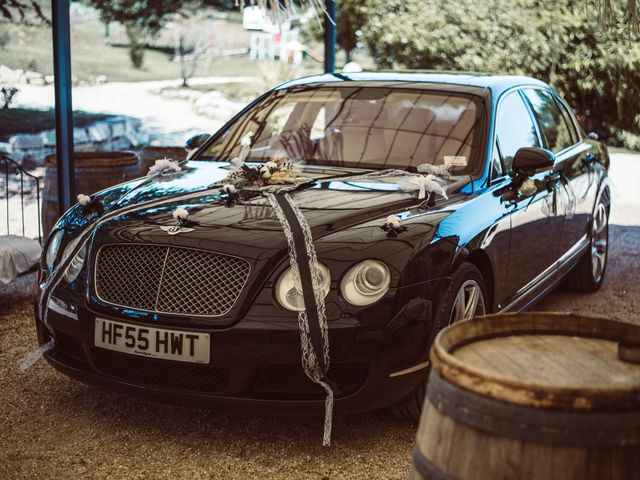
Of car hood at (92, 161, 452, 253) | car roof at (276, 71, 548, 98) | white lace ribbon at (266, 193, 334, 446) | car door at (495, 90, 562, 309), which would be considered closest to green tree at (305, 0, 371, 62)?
car roof at (276, 71, 548, 98)

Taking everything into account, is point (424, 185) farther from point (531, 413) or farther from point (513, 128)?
point (531, 413)

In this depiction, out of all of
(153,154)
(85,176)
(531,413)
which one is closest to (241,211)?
(531,413)

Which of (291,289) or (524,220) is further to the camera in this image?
(524,220)

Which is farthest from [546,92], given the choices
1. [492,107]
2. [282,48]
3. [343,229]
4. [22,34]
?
[282,48]

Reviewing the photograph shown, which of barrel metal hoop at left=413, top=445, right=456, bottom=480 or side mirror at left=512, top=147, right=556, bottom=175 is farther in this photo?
side mirror at left=512, top=147, right=556, bottom=175

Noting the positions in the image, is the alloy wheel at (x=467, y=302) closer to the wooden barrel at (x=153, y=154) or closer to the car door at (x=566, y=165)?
the car door at (x=566, y=165)

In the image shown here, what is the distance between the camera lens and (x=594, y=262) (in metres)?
6.44

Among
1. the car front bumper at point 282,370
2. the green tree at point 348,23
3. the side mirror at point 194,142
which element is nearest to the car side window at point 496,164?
the car front bumper at point 282,370

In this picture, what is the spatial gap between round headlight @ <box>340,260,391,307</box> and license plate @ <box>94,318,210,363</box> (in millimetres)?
553

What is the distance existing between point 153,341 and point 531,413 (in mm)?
1968

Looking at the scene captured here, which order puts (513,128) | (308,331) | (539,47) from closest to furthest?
(308,331) → (513,128) → (539,47)

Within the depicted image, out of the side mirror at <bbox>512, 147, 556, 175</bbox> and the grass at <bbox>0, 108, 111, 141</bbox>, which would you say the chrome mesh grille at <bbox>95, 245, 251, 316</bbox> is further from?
the grass at <bbox>0, 108, 111, 141</bbox>

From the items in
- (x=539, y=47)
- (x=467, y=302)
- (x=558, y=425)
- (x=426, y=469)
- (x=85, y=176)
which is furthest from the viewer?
(x=539, y=47)

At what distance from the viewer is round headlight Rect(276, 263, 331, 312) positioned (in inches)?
132
